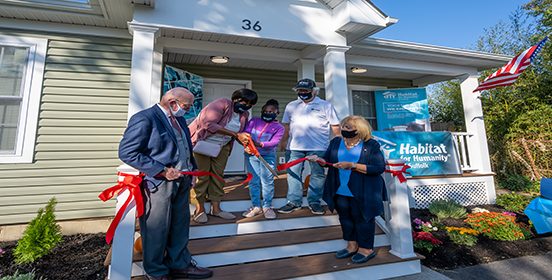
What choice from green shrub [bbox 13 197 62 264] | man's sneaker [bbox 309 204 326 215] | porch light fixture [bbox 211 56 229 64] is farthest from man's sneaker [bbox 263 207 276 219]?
porch light fixture [bbox 211 56 229 64]

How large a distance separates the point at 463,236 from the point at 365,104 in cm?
442

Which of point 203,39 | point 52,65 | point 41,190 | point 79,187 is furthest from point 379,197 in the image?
point 52,65

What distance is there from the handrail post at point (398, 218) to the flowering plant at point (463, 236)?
126 cm

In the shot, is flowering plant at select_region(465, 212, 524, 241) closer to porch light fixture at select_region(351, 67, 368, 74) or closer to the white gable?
the white gable

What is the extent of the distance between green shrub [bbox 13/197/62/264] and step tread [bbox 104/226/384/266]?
118 cm

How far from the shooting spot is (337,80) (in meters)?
4.29

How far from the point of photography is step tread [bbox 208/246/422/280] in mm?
2229

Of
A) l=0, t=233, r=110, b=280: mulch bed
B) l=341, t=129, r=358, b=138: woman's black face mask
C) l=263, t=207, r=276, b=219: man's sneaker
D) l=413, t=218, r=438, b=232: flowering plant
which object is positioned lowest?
l=0, t=233, r=110, b=280: mulch bed

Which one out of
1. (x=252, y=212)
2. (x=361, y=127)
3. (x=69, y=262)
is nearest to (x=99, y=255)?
(x=69, y=262)

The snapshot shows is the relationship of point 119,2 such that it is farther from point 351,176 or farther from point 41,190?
point 351,176

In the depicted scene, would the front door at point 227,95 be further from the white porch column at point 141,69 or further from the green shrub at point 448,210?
the green shrub at point 448,210

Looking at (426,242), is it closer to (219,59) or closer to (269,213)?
(269,213)

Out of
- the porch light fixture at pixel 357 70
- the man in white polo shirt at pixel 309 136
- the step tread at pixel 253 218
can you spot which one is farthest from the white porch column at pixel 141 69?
the porch light fixture at pixel 357 70

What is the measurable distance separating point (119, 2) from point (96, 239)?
3.26 meters
